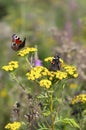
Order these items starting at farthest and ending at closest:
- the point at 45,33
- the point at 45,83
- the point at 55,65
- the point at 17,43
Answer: the point at 45,33 → the point at 17,43 → the point at 55,65 → the point at 45,83

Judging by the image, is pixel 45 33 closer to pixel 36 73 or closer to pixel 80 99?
pixel 80 99

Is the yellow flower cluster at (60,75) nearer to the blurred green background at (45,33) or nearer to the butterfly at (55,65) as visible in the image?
the butterfly at (55,65)

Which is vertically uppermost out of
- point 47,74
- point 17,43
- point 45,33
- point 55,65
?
point 45,33

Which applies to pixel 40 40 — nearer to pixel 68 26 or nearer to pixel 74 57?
pixel 68 26

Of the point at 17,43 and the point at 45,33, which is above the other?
the point at 45,33

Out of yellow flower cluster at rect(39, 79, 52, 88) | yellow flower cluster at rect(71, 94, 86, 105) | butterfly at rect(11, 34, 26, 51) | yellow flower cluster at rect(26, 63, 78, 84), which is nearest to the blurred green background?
yellow flower cluster at rect(71, 94, 86, 105)

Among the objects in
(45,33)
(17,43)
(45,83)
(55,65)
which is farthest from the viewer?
(45,33)

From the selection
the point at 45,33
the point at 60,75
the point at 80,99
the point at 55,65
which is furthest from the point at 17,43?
the point at 45,33

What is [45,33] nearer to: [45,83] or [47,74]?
[47,74]

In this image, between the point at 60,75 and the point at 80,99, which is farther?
the point at 80,99

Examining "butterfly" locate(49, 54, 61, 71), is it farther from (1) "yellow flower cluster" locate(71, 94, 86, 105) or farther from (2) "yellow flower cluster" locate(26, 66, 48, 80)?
(1) "yellow flower cluster" locate(71, 94, 86, 105)
